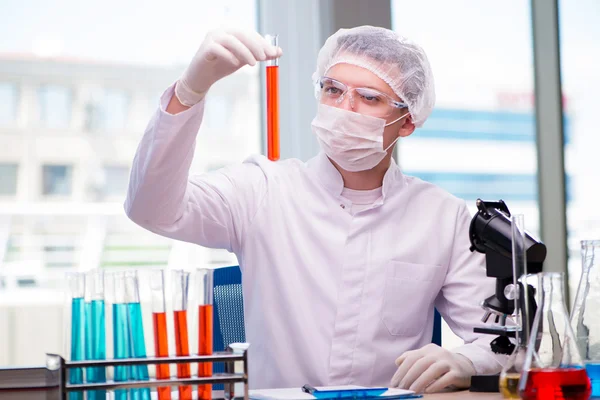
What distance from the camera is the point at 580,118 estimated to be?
136 inches

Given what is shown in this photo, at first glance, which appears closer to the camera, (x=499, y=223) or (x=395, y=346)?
(x=499, y=223)

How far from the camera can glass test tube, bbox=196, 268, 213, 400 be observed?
35.8 inches

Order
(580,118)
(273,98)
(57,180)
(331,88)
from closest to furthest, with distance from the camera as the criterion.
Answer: (273,98), (331,88), (580,118), (57,180)

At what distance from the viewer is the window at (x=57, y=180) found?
15.8 ft

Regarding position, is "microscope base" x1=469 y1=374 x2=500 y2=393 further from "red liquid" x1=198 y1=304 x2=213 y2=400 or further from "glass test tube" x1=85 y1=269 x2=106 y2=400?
"glass test tube" x1=85 y1=269 x2=106 y2=400

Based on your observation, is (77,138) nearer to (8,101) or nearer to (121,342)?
(8,101)

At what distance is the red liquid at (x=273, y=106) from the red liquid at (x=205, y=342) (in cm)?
61

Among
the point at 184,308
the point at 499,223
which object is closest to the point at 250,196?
the point at 499,223

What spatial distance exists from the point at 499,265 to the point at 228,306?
68 centimetres

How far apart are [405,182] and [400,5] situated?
50.5 inches

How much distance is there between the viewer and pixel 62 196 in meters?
4.79

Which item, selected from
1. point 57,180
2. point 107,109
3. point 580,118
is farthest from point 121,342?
point 57,180

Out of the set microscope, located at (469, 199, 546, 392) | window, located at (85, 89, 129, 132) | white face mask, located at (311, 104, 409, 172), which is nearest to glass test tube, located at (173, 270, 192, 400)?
microscope, located at (469, 199, 546, 392)

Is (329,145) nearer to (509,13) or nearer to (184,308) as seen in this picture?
(184,308)
